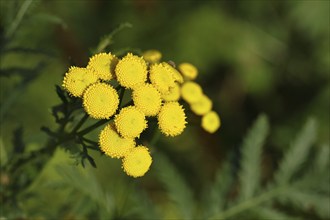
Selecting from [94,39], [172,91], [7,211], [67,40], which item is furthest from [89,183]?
[94,39]

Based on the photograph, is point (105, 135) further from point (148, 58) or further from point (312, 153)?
point (312, 153)

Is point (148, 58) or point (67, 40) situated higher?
point (67, 40)

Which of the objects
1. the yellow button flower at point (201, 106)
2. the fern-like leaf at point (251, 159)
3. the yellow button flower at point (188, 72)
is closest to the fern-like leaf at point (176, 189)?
the fern-like leaf at point (251, 159)

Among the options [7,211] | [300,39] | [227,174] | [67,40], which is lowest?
[7,211]

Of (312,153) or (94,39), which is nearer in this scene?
(312,153)

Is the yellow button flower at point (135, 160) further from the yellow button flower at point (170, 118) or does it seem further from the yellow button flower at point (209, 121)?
the yellow button flower at point (209, 121)

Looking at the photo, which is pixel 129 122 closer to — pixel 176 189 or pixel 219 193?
pixel 176 189

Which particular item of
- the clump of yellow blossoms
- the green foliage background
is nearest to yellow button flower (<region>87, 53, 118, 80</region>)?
the clump of yellow blossoms

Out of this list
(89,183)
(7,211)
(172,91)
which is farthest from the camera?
(89,183)
